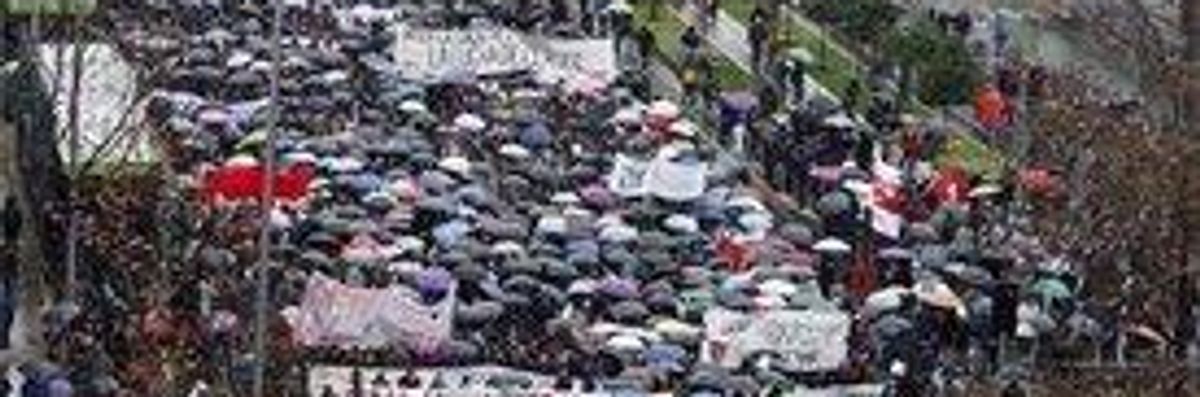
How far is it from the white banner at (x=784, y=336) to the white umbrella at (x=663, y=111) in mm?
12510

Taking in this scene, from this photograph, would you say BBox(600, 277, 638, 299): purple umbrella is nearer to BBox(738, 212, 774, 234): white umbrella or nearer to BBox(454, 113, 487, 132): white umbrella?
BBox(738, 212, 774, 234): white umbrella

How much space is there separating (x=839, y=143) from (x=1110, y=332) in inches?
403

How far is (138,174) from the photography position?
39.6 meters

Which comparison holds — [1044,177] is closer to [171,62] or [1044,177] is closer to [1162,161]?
[1162,161]

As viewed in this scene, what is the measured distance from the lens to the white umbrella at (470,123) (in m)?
46.4

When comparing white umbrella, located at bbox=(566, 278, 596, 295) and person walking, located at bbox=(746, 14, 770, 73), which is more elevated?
white umbrella, located at bbox=(566, 278, 596, 295)

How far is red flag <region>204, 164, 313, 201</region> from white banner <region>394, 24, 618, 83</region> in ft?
20.7

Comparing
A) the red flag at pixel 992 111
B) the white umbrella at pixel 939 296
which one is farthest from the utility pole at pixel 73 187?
the red flag at pixel 992 111

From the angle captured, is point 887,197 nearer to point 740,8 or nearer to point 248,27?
point 248,27

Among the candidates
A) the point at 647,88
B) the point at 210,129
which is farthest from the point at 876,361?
the point at 647,88

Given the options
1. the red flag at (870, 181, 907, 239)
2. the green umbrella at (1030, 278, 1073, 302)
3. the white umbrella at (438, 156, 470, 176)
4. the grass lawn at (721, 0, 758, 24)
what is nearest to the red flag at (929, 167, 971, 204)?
the red flag at (870, 181, 907, 239)

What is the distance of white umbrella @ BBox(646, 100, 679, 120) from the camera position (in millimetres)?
47656

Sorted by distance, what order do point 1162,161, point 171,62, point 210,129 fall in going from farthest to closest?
point 171,62, point 210,129, point 1162,161

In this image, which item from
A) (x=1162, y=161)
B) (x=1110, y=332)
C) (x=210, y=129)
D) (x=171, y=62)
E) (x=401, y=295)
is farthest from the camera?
(x=171, y=62)
